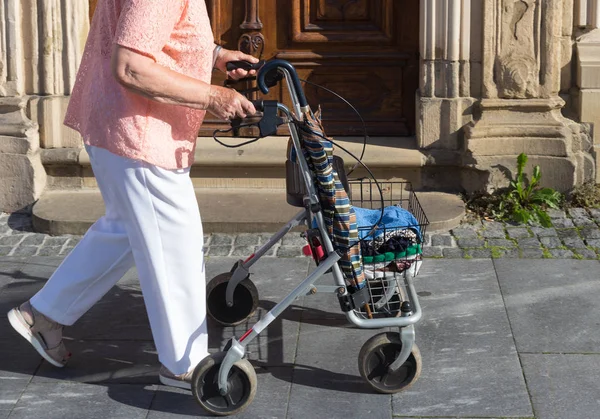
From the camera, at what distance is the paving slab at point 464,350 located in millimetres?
4102

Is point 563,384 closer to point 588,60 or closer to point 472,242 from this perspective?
point 472,242

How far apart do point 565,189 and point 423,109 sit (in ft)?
3.46

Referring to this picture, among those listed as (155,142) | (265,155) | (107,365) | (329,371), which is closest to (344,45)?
(265,155)

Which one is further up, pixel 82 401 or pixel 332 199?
pixel 332 199

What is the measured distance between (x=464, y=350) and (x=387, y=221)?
74 centimetres

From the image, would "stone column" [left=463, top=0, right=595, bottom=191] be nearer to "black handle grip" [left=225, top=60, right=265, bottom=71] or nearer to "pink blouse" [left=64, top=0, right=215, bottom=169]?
"black handle grip" [left=225, top=60, right=265, bottom=71]

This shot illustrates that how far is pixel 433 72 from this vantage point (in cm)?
687

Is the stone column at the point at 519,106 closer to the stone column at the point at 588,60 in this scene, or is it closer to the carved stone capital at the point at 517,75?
the carved stone capital at the point at 517,75

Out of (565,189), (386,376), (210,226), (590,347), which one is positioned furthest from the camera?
(565,189)

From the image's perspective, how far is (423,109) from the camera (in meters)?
6.91

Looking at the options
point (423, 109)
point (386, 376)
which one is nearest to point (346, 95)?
point (423, 109)

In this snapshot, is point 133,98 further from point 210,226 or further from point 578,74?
point 578,74

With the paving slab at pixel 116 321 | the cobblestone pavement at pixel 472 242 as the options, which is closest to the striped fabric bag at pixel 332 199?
the paving slab at pixel 116 321

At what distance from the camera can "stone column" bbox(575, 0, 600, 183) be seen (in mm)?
6844
